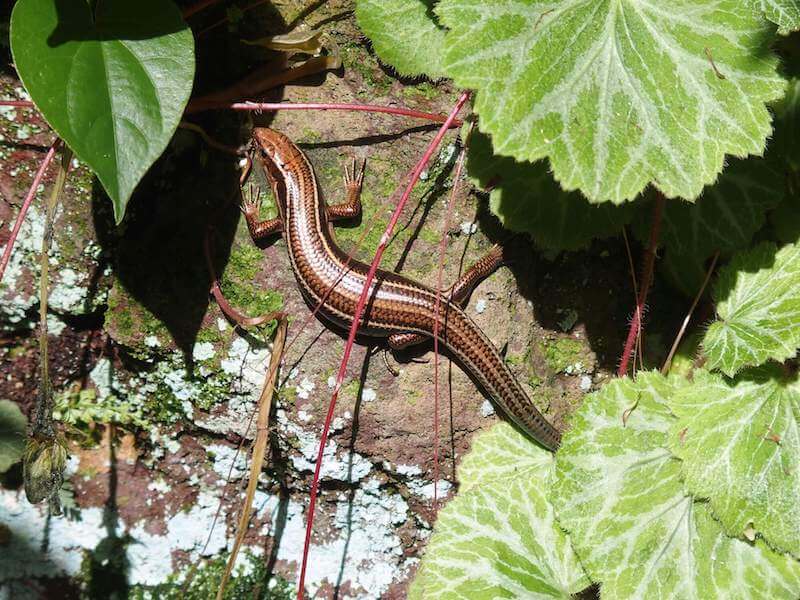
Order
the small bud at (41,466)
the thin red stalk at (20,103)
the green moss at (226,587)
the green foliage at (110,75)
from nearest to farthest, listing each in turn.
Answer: the green foliage at (110,75), the small bud at (41,466), the thin red stalk at (20,103), the green moss at (226,587)

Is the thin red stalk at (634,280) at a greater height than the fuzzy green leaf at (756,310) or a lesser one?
greater

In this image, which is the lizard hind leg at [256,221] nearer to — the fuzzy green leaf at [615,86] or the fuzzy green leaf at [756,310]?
the fuzzy green leaf at [615,86]

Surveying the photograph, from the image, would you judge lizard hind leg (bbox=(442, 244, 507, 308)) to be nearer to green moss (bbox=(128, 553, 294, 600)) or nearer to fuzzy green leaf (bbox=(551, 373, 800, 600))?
fuzzy green leaf (bbox=(551, 373, 800, 600))

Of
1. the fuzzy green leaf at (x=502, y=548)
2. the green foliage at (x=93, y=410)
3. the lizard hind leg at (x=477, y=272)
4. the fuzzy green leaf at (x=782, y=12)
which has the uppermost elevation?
the fuzzy green leaf at (x=782, y=12)

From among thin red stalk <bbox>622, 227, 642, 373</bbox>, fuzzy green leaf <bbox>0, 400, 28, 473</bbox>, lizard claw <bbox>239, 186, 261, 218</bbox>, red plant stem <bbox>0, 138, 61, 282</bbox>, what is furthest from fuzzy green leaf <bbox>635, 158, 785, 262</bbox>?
fuzzy green leaf <bbox>0, 400, 28, 473</bbox>

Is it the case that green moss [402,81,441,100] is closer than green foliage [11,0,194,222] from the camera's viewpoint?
No

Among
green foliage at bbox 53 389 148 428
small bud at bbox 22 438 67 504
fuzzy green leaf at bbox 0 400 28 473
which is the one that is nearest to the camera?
small bud at bbox 22 438 67 504

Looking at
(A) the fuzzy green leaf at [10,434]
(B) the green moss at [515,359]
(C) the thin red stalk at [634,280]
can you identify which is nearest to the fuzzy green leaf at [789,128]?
(C) the thin red stalk at [634,280]
